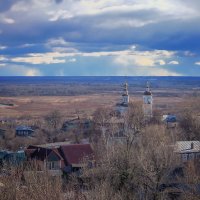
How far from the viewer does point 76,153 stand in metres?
29.2

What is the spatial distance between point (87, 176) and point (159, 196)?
3.77m

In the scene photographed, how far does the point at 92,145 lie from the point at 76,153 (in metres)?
3.87

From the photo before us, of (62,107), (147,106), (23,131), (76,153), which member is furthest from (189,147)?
(62,107)

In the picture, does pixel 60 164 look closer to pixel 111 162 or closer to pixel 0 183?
pixel 111 162

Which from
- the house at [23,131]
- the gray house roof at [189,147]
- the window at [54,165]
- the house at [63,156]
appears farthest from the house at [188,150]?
the house at [23,131]

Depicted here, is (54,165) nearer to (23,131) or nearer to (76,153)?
(76,153)

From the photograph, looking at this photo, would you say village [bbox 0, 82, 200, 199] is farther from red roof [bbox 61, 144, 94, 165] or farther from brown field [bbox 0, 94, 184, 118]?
brown field [bbox 0, 94, 184, 118]

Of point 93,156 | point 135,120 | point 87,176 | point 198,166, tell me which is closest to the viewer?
point 87,176

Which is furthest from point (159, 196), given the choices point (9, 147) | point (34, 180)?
point (9, 147)

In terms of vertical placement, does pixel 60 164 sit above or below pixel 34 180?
below

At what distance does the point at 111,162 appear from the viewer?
18344mm

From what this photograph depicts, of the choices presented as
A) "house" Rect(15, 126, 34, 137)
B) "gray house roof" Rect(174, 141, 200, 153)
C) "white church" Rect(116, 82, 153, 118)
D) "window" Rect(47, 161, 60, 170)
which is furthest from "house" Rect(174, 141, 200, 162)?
"house" Rect(15, 126, 34, 137)

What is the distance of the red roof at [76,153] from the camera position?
28.2 m

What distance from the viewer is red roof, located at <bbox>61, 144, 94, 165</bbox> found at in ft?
92.6
